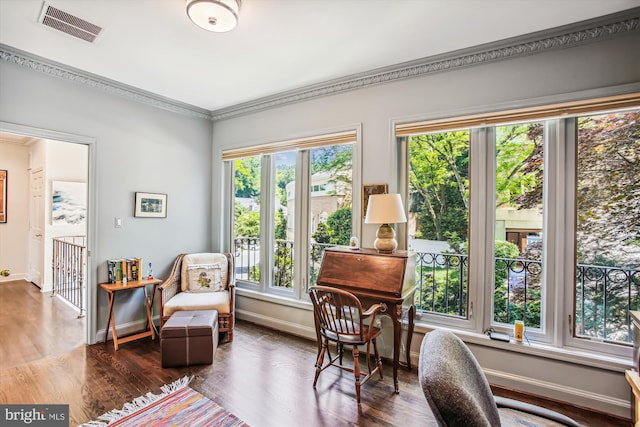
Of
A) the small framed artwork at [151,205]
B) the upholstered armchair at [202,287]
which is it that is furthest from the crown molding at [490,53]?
the upholstered armchair at [202,287]

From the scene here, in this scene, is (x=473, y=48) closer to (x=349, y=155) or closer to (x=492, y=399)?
(x=349, y=155)

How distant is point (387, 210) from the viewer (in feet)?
8.30

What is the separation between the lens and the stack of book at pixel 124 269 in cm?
325

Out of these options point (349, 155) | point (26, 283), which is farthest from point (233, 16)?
point (26, 283)

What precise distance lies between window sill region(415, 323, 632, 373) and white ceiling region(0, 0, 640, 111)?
2419mm

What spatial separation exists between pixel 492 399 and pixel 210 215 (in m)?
3.93

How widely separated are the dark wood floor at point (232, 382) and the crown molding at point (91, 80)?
2.74 meters

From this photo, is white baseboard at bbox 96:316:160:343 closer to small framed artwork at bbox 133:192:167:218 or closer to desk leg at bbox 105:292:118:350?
desk leg at bbox 105:292:118:350

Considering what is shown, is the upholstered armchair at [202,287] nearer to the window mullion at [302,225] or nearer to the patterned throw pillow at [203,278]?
the patterned throw pillow at [203,278]

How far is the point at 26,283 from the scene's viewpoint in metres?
5.70

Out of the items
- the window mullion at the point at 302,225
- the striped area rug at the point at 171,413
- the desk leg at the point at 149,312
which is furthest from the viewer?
the window mullion at the point at 302,225

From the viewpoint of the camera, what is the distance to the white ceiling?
2025 mm

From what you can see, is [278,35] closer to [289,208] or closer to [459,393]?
[289,208]

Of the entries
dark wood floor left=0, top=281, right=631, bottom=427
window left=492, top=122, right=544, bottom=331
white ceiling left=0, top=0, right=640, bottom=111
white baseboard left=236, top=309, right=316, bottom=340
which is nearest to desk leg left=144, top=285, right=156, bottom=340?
dark wood floor left=0, top=281, right=631, bottom=427
